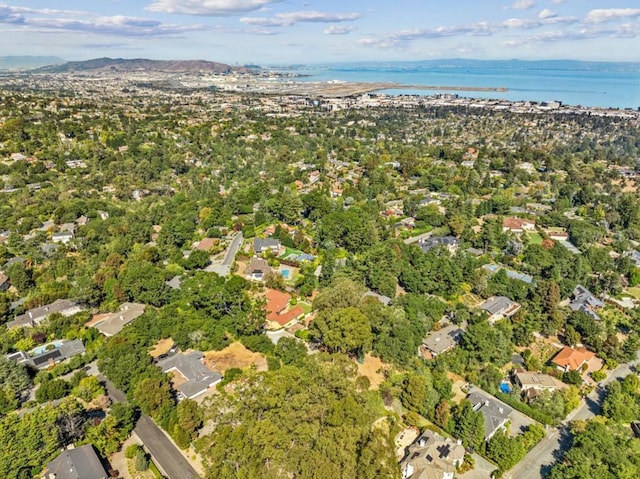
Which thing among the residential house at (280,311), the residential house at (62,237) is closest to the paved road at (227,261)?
the residential house at (280,311)

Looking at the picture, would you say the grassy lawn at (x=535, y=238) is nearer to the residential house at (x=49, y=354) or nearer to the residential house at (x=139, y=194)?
the residential house at (x=49, y=354)

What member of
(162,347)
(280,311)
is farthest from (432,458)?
(162,347)

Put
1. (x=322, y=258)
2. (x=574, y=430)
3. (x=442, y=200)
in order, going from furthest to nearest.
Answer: (x=442, y=200) < (x=322, y=258) < (x=574, y=430)

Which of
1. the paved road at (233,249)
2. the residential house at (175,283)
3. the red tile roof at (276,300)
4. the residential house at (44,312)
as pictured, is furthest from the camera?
the paved road at (233,249)

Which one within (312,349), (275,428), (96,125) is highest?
(96,125)

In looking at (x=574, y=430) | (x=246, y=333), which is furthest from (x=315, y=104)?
(x=574, y=430)

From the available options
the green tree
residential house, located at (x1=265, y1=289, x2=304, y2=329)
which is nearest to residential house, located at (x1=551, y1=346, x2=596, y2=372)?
the green tree

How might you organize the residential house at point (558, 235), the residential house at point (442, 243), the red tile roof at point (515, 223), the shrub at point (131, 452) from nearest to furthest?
the shrub at point (131, 452), the residential house at point (442, 243), the residential house at point (558, 235), the red tile roof at point (515, 223)

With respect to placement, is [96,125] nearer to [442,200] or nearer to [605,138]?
[442,200]
